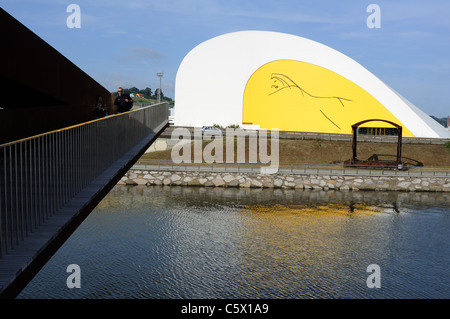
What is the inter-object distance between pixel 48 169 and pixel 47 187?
35 centimetres

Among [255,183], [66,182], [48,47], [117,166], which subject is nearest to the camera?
[66,182]

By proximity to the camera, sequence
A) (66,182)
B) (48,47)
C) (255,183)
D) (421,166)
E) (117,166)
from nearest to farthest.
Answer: (66,182)
(48,47)
(117,166)
(255,183)
(421,166)

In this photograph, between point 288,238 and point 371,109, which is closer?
point 288,238

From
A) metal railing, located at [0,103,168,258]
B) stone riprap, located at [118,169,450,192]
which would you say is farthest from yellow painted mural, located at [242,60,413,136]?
metal railing, located at [0,103,168,258]

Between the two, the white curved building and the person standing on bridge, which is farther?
the white curved building

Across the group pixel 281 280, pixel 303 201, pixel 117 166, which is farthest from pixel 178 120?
pixel 117 166

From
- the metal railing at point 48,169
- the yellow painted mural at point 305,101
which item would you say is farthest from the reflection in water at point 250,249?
the yellow painted mural at point 305,101

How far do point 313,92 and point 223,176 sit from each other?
2235cm

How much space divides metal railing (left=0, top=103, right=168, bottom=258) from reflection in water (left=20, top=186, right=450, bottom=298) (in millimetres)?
7844

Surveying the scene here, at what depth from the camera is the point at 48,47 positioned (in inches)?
419

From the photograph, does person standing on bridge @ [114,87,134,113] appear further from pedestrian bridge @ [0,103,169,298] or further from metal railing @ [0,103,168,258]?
pedestrian bridge @ [0,103,169,298]

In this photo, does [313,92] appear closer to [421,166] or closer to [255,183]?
[421,166]

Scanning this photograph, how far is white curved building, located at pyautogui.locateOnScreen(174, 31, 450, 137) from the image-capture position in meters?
58.0

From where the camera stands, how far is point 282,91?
191 ft
